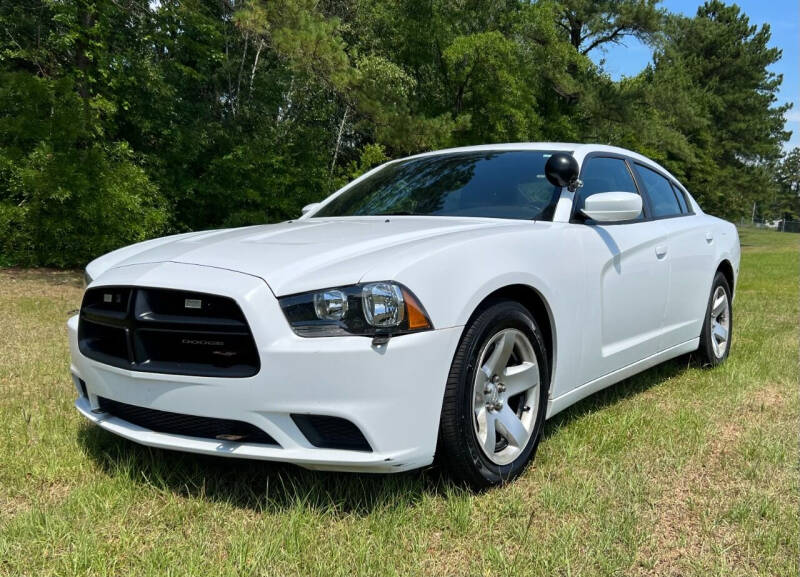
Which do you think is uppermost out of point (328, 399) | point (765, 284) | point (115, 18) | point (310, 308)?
point (115, 18)

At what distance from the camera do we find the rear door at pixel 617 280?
3.31 metres

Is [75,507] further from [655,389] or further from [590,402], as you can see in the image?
[655,389]

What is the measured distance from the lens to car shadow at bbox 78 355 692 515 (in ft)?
8.50

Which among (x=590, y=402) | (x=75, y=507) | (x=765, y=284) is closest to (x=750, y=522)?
(x=590, y=402)

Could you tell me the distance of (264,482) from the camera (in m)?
2.85

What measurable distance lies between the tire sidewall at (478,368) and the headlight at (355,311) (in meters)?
0.33

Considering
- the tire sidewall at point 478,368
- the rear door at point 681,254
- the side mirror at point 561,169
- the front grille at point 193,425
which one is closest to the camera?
the front grille at point 193,425

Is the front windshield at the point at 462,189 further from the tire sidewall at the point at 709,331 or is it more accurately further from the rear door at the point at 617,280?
the tire sidewall at the point at 709,331

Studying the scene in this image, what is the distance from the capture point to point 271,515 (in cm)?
249

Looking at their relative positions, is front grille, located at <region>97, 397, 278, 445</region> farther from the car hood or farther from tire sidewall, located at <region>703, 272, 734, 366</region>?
tire sidewall, located at <region>703, 272, 734, 366</region>

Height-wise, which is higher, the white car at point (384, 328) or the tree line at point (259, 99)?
the tree line at point (259, 99)

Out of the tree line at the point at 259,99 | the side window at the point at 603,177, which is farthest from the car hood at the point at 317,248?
the tree line at the point at 259,99

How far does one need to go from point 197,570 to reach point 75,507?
73 centimetres

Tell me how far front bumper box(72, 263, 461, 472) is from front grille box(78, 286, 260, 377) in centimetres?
4
